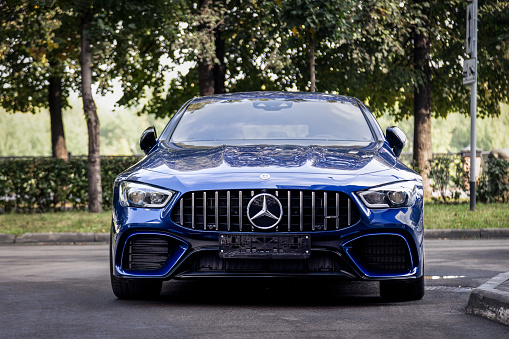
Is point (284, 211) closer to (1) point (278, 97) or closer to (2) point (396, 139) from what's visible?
(2) point (396, 139)

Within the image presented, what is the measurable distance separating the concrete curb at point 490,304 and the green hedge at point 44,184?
14.5 meters

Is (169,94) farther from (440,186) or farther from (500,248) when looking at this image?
(500,248)

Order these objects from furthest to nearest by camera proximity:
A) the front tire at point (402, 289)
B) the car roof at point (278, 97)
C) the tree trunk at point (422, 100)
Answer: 1. the tree trunk at point (422, 100)
2. the car roof at point (278, 97)
3. the front tire at point (402, 289)

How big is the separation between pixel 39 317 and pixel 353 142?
2805 millimetres

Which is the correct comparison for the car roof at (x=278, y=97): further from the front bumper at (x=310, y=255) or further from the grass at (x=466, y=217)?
the grass at (x=466, y=217)

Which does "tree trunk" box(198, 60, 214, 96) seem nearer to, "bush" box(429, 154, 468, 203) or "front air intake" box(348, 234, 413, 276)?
"bush" box(429, 154, 468, 203)

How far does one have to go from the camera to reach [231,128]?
22.9 ft

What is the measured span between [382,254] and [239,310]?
106cm

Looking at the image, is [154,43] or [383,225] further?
[154,43]

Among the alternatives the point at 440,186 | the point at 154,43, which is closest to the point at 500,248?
the point at 440,186

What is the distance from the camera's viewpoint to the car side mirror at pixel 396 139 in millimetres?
6855

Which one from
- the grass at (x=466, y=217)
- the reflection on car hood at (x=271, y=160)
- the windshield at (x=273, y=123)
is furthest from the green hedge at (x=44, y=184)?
the reflection on car hood at (x=271, y=160)

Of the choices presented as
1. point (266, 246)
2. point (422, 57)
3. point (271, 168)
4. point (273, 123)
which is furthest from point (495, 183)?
point (266, 246)

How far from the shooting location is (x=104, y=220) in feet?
51.3
